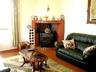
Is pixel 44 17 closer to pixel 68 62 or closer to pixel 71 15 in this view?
pixel 71 15

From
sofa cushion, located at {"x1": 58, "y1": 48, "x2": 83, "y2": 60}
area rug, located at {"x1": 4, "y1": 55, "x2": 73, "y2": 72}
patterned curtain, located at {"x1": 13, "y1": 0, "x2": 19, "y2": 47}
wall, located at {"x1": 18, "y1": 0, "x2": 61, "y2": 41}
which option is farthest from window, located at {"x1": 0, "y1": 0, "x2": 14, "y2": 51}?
sofa cushion, located at {"x1": 58, "y1": 48, "x2": 83, "y2": 60}

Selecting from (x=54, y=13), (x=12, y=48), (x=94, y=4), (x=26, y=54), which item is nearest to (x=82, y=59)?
(x=26, y=54)

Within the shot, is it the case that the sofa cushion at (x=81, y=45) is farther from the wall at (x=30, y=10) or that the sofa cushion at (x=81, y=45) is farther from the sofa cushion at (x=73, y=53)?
the wall at (x=30, y=10)

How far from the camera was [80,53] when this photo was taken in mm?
Result: 4289

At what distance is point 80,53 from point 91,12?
1622 mm

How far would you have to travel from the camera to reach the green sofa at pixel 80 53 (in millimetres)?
3908

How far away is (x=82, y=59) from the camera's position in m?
4.01

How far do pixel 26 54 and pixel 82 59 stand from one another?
63.9 inches

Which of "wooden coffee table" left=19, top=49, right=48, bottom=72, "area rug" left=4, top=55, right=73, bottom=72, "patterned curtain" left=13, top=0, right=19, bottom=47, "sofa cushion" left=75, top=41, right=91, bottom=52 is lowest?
"area rug" left=4, top=55, right=73, bottom=72

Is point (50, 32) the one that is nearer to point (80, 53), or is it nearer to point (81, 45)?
point (81, 45)

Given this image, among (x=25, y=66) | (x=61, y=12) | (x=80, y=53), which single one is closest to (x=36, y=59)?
(x=25, y=66)

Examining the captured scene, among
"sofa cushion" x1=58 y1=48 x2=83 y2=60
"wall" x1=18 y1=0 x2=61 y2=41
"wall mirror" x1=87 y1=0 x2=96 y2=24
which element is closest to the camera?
"sofa cushion" x1=58 y1=48 x2=83 y2=60

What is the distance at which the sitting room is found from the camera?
14.1 feet

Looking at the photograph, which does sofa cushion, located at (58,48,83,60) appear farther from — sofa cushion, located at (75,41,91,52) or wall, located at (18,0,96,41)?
wall, located at (18,0,96,41)
